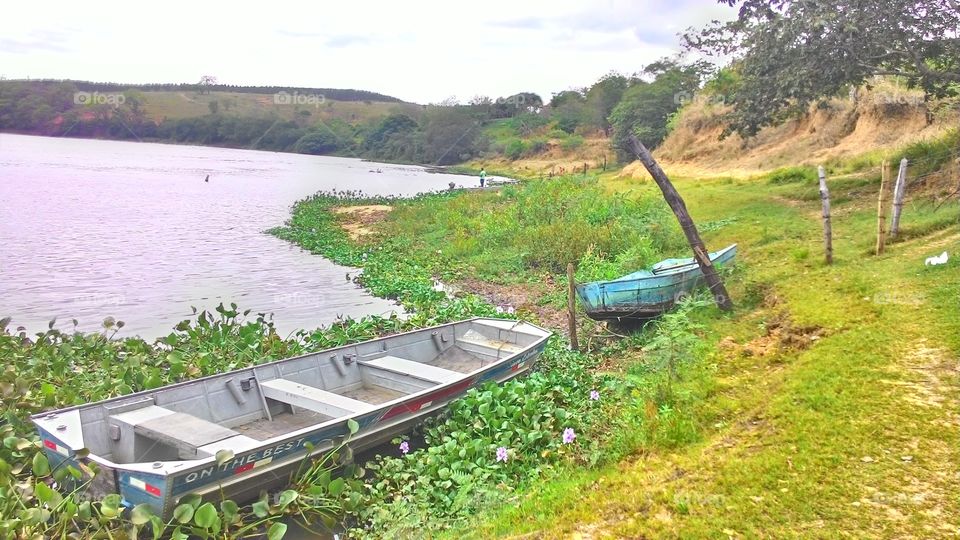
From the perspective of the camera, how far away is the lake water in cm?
1545

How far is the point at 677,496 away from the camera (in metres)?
4.95

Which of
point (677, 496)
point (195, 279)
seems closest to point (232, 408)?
point (677, 496)

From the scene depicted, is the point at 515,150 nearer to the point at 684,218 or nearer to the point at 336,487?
the point at 684,218

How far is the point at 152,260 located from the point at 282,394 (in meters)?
16.6

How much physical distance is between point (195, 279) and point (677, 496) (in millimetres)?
17125

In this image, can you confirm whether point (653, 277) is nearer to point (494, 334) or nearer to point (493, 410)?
point (494, 334)

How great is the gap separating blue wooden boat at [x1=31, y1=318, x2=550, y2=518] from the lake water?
17.2 ft

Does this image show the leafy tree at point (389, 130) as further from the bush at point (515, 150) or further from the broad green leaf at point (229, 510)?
the broad green leaf at point (229, 510)

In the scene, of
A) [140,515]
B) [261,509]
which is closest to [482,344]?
[261,509]

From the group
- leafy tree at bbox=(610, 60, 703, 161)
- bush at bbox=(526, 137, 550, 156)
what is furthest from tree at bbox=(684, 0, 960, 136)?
bush at bbox=(526, 137, 550, 156)

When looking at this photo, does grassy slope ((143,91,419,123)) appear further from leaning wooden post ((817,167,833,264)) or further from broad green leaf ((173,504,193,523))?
broad green leaf ((173,504,193,523))

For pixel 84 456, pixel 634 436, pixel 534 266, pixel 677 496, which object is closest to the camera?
pixel 677 496

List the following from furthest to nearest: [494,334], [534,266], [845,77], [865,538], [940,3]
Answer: [534,266] → [845,77] → [940,3] → [494,334] → [865,538]

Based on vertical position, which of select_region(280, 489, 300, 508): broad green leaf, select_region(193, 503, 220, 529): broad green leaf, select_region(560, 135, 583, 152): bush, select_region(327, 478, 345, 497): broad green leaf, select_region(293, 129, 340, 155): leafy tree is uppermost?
select_region(293, 129, 340, 155): leafy tree
